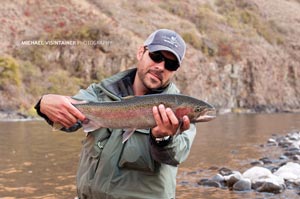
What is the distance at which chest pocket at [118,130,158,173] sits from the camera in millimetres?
3240

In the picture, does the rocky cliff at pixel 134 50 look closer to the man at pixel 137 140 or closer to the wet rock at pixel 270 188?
the wet rock at pixel 270 188

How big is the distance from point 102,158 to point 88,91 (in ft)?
1.70

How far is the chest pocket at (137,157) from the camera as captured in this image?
324 cm

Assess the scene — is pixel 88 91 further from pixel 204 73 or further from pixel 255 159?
pixel 204 73

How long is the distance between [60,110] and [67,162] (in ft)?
33.9

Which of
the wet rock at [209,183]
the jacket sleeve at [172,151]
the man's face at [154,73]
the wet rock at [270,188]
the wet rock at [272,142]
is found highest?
the man's face at [154,73]

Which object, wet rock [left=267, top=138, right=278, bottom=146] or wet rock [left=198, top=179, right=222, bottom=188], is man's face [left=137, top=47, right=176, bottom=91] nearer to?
wet rock [left=198, top=179, right=222, bottom=188]

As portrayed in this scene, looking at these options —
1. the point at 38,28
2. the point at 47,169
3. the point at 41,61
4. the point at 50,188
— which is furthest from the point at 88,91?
the point at 38,28

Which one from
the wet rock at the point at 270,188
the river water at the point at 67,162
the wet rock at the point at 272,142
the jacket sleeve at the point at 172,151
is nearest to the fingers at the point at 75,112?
the jacket sleeve at the point at 172,151

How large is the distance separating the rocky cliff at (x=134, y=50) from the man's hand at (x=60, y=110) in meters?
33.2

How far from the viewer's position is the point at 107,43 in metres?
45.8

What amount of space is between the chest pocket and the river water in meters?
5.92

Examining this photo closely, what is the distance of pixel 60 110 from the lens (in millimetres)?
3109

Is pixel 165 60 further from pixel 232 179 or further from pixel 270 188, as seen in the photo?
pixel 232 179
